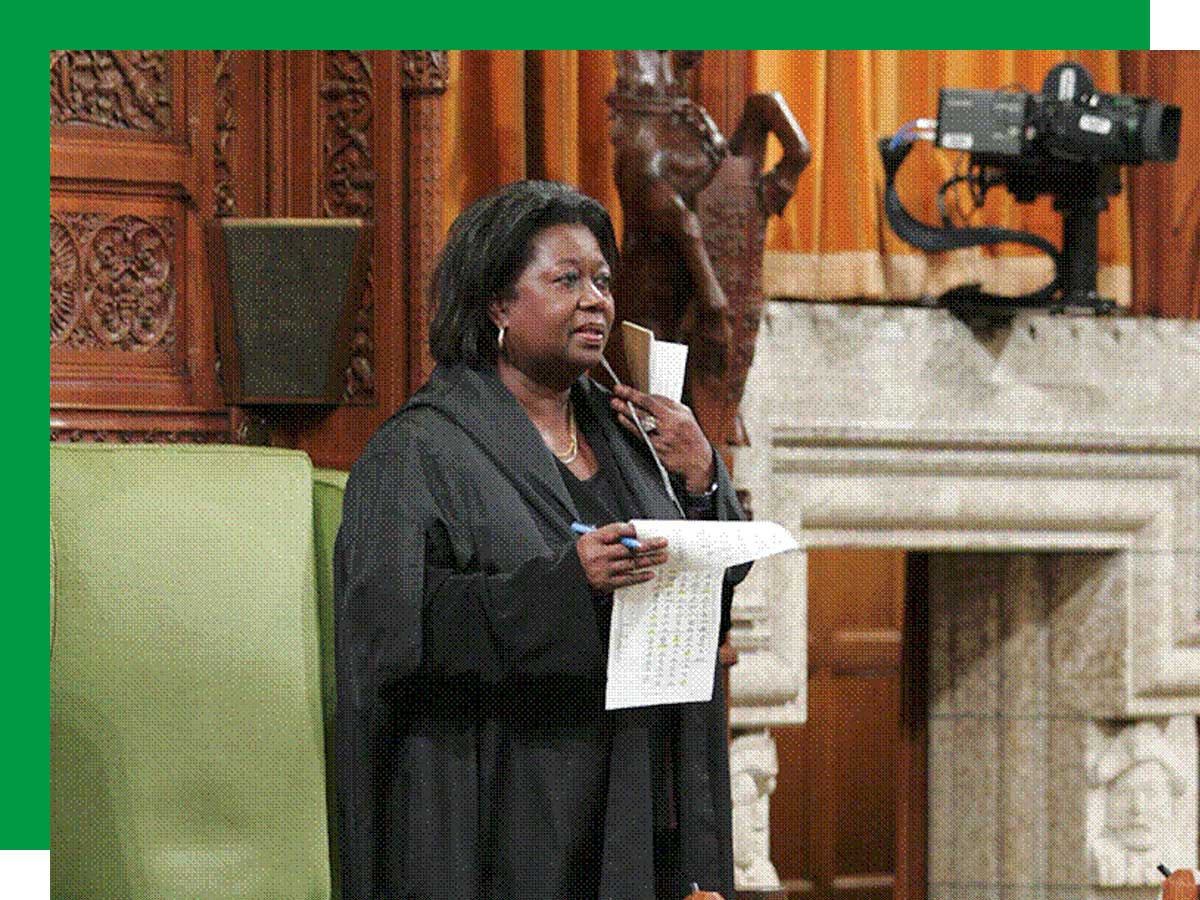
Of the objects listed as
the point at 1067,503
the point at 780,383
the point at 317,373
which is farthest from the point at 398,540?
the point at 1067,503

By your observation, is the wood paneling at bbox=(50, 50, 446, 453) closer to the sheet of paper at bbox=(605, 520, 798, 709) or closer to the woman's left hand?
the woman's left hand

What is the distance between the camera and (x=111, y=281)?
3.08m

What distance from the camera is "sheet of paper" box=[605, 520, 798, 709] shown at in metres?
2.29

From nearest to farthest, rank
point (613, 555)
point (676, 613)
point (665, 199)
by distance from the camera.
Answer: point (613, 555)
point (676, 613)
point (665, 199)

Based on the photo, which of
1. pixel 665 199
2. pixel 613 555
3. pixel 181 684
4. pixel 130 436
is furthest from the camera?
pixel 665 199

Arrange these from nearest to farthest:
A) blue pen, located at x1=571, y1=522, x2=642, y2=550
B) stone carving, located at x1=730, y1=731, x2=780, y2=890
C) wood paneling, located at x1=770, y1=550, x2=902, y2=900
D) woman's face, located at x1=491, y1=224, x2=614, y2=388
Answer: blue pen, located at x1=571, y1=522, x2=642, y2=550, woman's face, located at x1=491, y1=224, x2=614, y2=388, stone carving, located at x1=730, y1=731, x2=780, y2=890, wood paneling, located at x1=770, y1=550, x2=902, y2=900

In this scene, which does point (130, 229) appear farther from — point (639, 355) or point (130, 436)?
point (639, 355)

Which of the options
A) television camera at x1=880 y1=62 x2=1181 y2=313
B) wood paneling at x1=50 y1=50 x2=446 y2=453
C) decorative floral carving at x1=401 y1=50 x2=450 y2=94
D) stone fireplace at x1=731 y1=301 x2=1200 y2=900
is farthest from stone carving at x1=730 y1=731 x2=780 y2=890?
decorative floral carving at x1=401 y1=50 x2=450 y2=94

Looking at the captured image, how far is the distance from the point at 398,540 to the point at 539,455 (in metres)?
0.22

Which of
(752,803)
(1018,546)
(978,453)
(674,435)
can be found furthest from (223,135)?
(1018,546)

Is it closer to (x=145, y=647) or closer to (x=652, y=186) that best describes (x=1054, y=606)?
(x=652, y=186)

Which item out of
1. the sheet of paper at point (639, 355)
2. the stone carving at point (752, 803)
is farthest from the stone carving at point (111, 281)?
the stone carving at point (752, 803)

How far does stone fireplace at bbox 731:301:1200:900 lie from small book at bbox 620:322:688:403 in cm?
164

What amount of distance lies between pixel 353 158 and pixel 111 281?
433 mm
